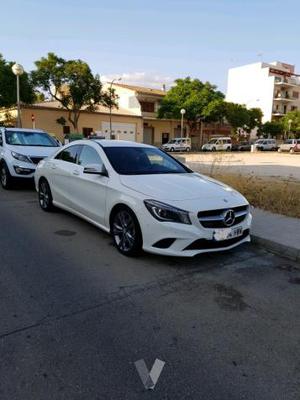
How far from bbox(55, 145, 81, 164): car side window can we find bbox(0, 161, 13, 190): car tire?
3092mm

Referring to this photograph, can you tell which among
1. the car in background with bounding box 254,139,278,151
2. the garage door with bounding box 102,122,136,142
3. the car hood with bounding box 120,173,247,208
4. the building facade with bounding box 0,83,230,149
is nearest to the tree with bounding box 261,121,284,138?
the car in background with bounding box 254,139,278,151

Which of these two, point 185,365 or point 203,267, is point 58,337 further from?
point 203,267

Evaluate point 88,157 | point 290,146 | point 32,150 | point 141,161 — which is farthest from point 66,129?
point 141,161

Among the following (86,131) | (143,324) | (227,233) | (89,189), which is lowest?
(143,324)

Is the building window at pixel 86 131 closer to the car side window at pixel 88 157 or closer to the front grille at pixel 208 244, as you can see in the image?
the car side window at pixel 88 157

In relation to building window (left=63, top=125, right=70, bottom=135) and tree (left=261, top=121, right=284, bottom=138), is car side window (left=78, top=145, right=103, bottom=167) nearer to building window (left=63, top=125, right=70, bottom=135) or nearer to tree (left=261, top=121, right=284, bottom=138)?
building window (left=63, top=125, right=70, bottom=135)

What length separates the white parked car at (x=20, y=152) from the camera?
922cm

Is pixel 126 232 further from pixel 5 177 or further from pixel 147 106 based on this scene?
pixel 147 106

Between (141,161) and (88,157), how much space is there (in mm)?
916

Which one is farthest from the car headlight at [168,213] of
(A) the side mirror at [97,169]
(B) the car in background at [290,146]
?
(B) the car in background at [290,146]

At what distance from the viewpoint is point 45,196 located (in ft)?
23.7

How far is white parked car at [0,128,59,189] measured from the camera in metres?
9.22

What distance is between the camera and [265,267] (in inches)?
187

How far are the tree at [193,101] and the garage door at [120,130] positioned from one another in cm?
447
